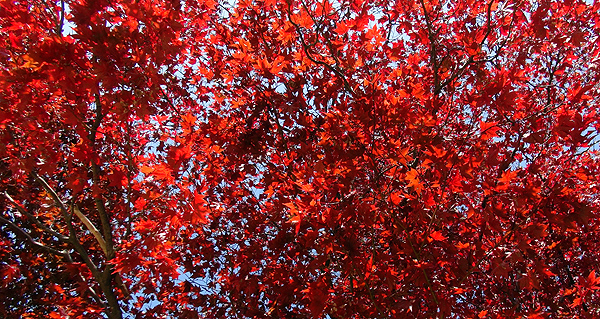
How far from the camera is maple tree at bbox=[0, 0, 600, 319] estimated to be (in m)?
2.47

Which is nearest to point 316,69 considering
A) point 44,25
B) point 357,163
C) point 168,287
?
point 357,163

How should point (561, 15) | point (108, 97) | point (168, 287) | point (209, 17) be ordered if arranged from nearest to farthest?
point (108, 97) → point (561, 15) → point (209, 17) → point (168, 287)

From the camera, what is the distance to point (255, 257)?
3.51m

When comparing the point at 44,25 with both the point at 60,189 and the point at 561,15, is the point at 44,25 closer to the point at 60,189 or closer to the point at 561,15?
the point at 60,189

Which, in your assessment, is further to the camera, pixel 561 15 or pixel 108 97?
pixel 561 15

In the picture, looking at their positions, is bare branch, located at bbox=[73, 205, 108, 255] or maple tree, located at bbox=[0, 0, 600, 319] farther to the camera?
bare branch, located at bbox=[73, 205, 108, 255]

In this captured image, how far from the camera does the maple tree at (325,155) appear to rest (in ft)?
8.11

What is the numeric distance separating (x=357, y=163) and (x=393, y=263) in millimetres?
899

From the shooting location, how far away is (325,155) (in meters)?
3.19

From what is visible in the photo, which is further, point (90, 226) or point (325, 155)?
point (90, 226)

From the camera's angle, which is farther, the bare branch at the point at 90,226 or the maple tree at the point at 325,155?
the bare branch at the point at 90,226

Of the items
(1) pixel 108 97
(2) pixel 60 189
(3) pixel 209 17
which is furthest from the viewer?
(2) pixel 60 189

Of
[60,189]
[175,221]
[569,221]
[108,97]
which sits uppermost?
[60,189]

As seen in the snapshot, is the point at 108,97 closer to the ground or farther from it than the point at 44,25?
closer to the ground
